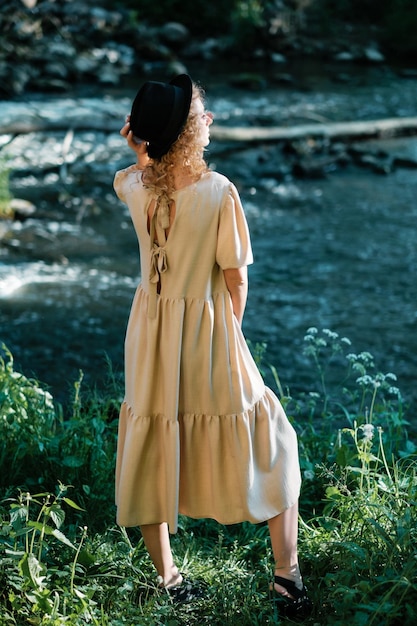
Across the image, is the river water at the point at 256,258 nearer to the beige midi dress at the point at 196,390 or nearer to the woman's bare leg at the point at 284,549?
the beige midi dress at the point at 196,390

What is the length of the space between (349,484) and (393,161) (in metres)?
8.38

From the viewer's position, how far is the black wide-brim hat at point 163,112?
103 inches

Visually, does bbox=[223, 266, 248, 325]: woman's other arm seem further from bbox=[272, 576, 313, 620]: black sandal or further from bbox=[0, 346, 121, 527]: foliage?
bbox=[0, 346, 121, 527]: foliage

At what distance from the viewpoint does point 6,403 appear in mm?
4078

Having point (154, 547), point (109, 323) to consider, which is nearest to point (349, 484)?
point (154, 547)

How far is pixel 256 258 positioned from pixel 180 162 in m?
5.47

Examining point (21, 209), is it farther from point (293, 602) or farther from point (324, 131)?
point (293, 602)

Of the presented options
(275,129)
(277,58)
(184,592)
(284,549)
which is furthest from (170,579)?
(277,58)

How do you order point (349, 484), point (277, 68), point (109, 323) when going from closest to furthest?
1. point (349, 484)
2. point (109, 323)
3. point (277, 68)

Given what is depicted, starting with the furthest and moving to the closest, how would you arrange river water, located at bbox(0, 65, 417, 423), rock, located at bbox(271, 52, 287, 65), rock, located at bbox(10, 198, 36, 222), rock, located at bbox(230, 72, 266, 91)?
1. rock, located at bbox(271, 52, 287, 65)
2. rock, located at bbox(230, 72, 266, 91)
3. rock, located at bbox(10, 198, 36, 222)
4. river water, located at bbox(0, 65, 417, 423)

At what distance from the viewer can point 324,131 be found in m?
11.6

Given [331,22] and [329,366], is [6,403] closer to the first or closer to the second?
[329,366]

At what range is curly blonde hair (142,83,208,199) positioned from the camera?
267cm

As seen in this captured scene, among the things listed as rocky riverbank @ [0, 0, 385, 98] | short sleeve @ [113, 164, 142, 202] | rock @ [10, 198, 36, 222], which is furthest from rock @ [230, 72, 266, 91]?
short sleeve @ [113, 164, 142, 202]
